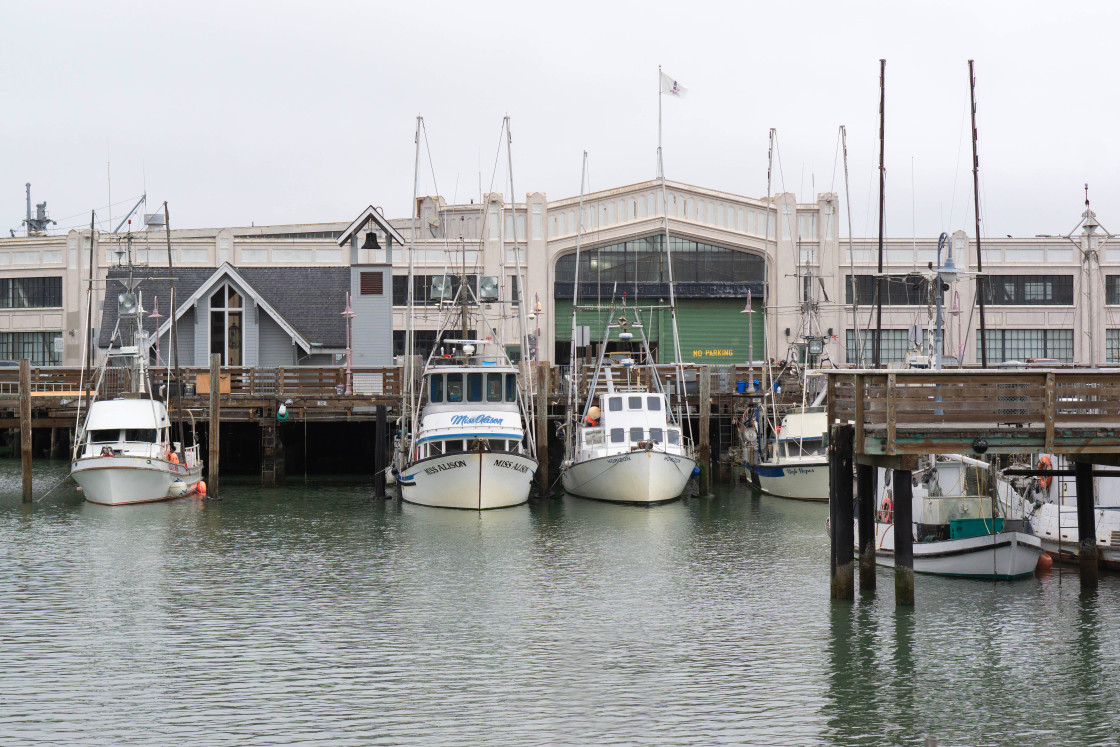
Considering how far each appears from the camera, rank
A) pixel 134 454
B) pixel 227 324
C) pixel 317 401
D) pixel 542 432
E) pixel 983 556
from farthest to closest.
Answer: pixel 227 324
pixel 317 401
pixel 542 432
pixel 134 454
pixel 983 556

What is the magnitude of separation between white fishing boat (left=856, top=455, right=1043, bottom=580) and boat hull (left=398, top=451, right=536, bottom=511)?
14.6 meters

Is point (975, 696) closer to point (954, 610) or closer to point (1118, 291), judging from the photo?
point (954, 610)

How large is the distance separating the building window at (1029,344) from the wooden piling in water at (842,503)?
150 feet

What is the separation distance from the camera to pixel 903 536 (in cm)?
2195

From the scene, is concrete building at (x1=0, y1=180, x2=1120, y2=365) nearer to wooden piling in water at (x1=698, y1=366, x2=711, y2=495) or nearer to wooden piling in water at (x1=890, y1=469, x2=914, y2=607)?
wooden piling in water at (x1=698, y1=366, x2=711, y2=495)

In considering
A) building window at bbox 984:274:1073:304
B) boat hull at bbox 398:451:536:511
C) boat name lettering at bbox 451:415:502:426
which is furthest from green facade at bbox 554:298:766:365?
boat hull at bbox 398:451:536:511

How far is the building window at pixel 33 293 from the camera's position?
6631 cm

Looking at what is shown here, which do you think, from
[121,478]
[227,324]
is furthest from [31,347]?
[121,478]

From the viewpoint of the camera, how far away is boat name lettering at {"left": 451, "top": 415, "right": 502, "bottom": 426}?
38.6 metres

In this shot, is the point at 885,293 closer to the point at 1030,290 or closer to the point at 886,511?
the point at 1030,290

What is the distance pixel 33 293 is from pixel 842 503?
54.9 meters

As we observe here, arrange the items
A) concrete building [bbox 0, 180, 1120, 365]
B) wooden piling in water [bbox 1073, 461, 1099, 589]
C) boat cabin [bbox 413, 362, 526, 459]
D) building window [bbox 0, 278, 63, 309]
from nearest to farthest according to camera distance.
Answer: wooden piling in water [bbox 1073, 461, 1099, 589]
boat cabin [bbox 413, 362, 526, 459]
concrete building [bbox 0, 180, 1120, 365]
building window [bbox 0, 278, 63, 309]

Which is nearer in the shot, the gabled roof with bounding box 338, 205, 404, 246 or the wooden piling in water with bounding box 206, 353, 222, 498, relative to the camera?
the wooden piling in water with bounding box 206, 353, 222, 498

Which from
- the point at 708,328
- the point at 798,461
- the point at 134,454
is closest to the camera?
the point at 134,454
